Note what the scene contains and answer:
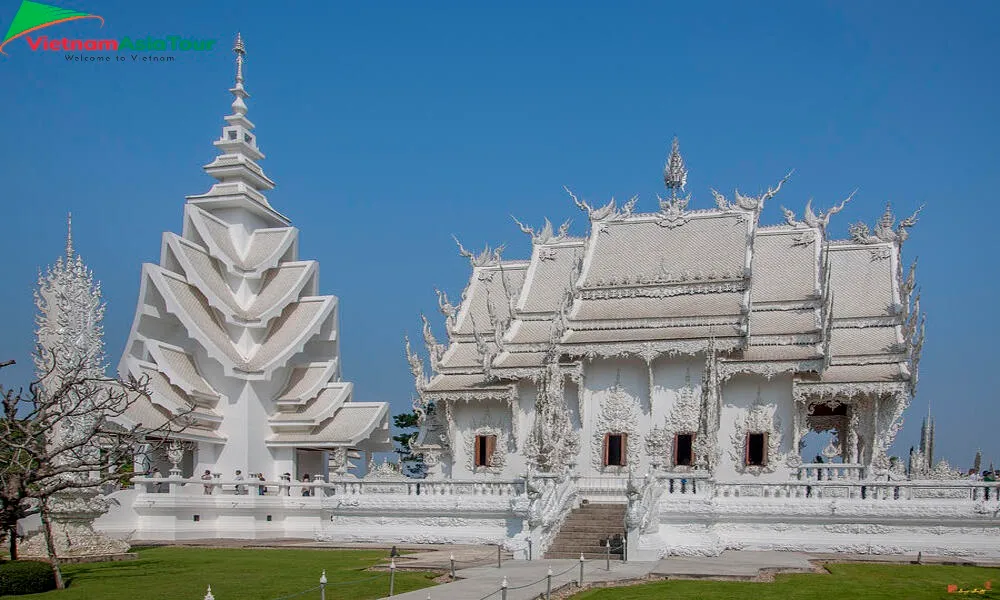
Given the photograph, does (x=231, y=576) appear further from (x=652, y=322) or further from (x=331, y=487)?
(x=652, y=322)

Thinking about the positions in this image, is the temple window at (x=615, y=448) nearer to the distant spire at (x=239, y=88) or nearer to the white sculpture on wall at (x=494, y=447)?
the white sculpture on wall at (x=494, y=447)

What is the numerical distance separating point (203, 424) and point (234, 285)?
4.80 metres

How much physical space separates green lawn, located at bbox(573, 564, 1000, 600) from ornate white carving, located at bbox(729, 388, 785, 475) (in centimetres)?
713

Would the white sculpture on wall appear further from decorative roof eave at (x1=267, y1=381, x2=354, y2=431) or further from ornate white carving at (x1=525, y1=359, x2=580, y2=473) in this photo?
decorative roof eave at (x1=267, y1=381, x2=354, y2=431)

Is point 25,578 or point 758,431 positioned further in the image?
point 758,431

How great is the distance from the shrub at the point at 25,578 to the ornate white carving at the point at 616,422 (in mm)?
14221

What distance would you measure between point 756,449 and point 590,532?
6.70m

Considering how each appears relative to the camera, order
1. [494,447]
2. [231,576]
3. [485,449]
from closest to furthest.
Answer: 1. [231,576]
2. [494,447]
3. [485,449]

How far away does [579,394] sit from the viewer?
2492 cm

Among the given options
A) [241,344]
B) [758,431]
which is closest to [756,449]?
[758,431]

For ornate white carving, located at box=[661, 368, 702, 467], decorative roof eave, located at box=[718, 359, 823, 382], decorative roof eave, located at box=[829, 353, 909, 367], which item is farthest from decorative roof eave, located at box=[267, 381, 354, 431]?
decorative roof eave, located at box=[829, 353, 909, 367]

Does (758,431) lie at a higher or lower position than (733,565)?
higher

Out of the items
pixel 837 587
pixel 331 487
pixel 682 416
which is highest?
pixel 682 416

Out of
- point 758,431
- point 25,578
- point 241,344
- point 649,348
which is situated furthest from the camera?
point 241,344
